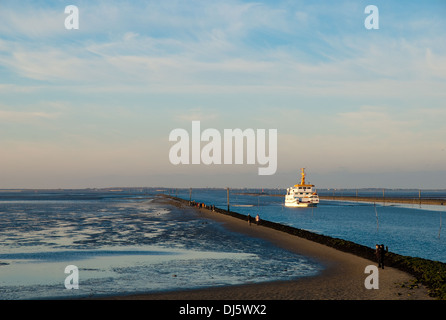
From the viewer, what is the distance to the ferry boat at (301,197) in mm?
142625

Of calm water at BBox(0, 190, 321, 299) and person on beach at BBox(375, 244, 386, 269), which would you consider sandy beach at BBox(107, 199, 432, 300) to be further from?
calm water at BBox(0, 190, 321, 299)

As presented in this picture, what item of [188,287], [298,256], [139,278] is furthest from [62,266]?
[298,256]

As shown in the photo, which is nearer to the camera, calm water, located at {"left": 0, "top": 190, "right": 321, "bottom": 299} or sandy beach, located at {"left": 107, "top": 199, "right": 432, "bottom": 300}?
sandy beach, located at {"left": 107, "top": 199, "right": 432, "bottom": 300}

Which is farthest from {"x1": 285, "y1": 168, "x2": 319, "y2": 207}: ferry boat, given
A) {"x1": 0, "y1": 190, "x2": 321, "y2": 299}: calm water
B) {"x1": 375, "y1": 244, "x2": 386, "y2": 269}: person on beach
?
{"x1": 375, "y1": 244, "x2": 386, "y2": 269}: person on beach

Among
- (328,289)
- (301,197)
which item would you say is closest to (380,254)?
(328,289)

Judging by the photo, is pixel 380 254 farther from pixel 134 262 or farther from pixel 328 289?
pixel 134 262

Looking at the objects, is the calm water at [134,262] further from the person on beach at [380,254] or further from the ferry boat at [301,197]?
the ferry boat at [301,197]

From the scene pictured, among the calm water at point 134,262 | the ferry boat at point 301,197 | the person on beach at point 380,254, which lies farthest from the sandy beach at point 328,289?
the ferry boat at point 301,197

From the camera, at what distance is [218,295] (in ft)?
70.9

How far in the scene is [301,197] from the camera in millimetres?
146750

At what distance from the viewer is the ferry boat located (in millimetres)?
142625

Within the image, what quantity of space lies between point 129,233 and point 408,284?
116 feet

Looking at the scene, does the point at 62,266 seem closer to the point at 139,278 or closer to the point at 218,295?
the point at 139,278
